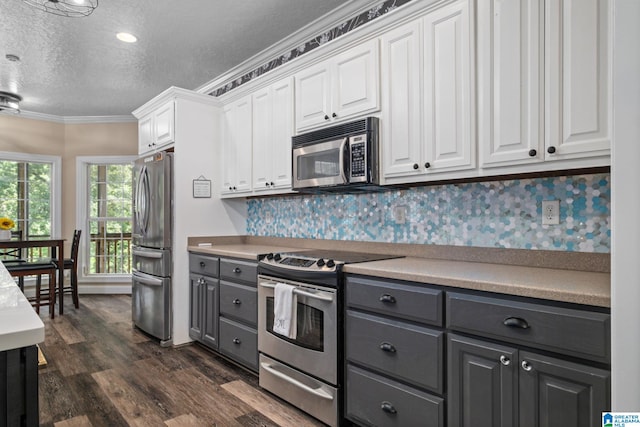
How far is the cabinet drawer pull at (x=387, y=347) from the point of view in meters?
1.84

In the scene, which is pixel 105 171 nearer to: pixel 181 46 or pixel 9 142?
pixel 9 142

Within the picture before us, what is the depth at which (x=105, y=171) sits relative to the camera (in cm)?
589

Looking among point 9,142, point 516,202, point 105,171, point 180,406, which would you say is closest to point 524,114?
point 516,202

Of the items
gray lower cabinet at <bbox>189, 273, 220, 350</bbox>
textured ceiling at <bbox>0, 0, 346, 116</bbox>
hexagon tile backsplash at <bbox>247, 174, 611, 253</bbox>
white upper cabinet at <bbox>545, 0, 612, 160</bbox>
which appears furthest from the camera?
gray lower cabinet at <bbox>189, 273, 220, 350</bbox>

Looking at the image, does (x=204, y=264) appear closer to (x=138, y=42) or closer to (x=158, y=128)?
(x=158, y=128)

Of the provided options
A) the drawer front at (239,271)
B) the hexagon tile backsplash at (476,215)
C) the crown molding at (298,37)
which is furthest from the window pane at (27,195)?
the hexagon tile backsplash at (476,215)

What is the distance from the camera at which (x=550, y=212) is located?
1.92m

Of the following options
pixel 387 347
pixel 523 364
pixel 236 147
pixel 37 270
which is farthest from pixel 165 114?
pixel 523 364

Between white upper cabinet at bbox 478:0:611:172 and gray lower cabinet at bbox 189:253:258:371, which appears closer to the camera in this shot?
white upper cabinet at bbox 478:0:611:172

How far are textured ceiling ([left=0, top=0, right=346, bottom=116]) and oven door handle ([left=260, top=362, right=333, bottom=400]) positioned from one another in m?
2.53

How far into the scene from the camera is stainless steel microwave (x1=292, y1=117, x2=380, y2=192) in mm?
2324

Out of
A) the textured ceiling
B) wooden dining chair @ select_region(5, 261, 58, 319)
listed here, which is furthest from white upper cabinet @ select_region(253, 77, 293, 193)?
wooden dining chair @ select_region(5, 261, 58, 319)

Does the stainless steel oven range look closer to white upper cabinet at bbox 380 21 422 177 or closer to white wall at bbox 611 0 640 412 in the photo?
white upper cabinet at bbox 380 21 422 177

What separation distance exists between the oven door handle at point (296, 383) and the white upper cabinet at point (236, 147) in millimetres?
1541
